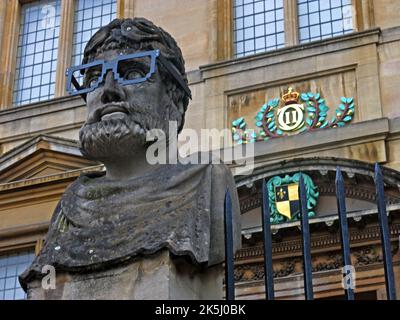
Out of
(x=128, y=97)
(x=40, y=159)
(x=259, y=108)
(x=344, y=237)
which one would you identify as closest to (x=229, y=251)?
(x=344, y=237)

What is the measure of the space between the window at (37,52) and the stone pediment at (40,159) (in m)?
1.47

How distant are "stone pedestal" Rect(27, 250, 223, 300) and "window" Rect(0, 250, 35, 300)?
538 inches

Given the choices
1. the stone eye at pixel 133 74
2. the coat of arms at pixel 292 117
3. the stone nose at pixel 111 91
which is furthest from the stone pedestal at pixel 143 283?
the coat of arms at pixel 292 117

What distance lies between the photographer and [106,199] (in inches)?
195

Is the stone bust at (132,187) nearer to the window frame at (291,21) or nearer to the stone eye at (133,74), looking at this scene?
the stone eye at (133,74)

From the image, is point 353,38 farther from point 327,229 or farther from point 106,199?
point 106,199

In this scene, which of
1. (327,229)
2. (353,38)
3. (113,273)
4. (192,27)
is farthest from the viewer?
(192,27)

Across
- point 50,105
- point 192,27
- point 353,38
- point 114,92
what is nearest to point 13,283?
point 50,105

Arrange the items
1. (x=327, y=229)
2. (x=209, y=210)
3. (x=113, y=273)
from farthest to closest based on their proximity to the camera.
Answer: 1. (x=327, y=229)
2. (x=209, y=210)
3. (x=113, y=273)

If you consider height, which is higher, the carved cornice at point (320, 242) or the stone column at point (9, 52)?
the stone column at point (9, 52)

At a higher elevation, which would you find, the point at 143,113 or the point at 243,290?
the point at 243,290

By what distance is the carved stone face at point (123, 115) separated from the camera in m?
5.12

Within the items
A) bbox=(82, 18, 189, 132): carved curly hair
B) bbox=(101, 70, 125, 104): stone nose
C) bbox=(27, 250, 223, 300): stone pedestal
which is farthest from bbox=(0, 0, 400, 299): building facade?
bbox=(27, 250, 223, 300): stone pedestal

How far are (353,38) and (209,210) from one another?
13330mm
